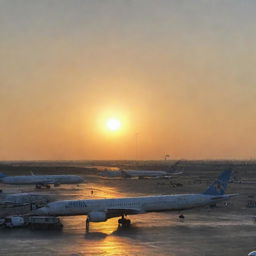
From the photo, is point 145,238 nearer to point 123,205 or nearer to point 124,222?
point 124,222

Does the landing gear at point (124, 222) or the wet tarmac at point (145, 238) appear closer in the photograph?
the wet tarmac at point (145, 238)

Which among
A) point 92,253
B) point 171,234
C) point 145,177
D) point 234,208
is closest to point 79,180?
point 145,177

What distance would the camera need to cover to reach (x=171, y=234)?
156ft

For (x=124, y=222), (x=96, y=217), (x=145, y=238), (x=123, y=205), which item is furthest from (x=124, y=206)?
(x=145, y=238)

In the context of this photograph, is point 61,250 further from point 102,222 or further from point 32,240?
point 102,222

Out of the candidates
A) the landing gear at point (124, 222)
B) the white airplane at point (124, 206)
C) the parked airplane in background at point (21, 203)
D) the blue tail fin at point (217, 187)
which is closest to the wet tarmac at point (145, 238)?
the landing gear at point (124, 222)

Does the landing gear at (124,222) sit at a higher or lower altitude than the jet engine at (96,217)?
lower

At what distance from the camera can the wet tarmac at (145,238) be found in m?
39.2

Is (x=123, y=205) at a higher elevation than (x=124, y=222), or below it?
higher

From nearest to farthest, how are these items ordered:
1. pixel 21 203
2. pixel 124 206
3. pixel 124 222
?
1. pixel 124 222
2. pixel 124 206
3. pixel 21 203

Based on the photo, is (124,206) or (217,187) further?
(217,187)

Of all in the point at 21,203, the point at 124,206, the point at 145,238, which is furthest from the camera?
the point at 21,203

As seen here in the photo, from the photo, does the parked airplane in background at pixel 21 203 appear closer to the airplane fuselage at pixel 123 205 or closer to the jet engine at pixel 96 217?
the airplane fuselage at pixel 123 205

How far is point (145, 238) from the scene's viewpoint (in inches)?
1783
